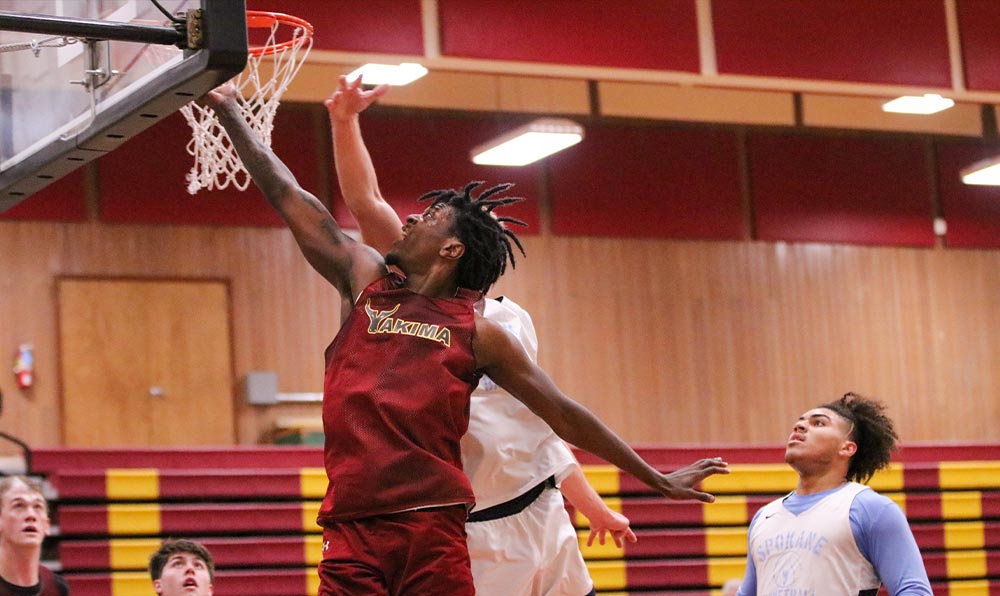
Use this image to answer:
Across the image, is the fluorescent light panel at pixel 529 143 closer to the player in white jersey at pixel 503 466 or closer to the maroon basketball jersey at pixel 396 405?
the player in white jersey at pixel 503 466

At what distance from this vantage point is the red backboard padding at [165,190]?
11023 mm

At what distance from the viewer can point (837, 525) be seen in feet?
15.4

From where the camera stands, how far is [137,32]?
3859mm

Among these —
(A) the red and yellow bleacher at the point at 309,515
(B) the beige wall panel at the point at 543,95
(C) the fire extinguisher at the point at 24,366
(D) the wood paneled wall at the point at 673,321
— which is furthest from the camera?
(B) the beige wall panel at the point at 543,95

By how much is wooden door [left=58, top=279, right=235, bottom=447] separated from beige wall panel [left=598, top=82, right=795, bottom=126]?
3954 mm

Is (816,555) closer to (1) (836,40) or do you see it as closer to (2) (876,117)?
(1) (836,40)

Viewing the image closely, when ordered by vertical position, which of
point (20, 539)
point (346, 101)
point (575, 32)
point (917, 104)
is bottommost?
point (20, 539)

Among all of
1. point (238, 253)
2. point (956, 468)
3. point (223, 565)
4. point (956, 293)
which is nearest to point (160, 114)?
point (223, 565)

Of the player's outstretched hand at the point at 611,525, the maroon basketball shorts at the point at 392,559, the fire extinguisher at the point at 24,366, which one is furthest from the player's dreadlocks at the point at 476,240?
the fire extinguisher at the point at 24,366

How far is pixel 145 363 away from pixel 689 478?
764 cm

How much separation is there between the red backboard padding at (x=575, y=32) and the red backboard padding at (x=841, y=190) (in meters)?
3.80

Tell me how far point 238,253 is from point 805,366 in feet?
17.5

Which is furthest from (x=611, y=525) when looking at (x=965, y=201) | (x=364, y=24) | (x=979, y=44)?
(x=965, y=201)

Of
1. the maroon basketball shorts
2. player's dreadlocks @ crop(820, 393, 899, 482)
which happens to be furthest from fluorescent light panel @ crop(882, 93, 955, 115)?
the maroon basketball shorts
